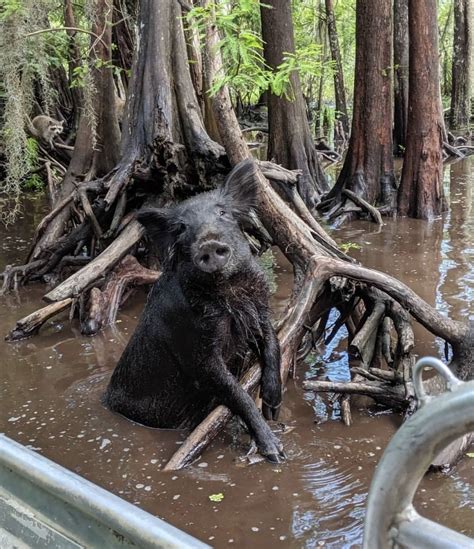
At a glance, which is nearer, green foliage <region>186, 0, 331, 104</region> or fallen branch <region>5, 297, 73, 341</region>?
green foliage <region>186, 0, 331, 104</region>

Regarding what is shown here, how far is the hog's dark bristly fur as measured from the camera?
13.9 feet

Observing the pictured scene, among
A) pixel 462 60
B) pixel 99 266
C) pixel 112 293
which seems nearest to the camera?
pixel 99 266

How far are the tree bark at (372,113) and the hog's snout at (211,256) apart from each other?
25.5 ft

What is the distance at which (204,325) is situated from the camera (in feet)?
14.3

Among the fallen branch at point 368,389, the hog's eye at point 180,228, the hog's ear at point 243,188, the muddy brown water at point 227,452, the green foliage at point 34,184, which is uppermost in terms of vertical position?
the hog's ear at point 243,188

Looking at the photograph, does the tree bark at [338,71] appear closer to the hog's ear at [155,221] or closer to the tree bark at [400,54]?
the tree bark at [400,54]

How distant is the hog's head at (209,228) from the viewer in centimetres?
402

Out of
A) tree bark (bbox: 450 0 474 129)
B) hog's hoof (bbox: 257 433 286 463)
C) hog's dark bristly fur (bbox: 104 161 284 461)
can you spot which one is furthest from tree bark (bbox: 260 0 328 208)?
tree bark (bbox: 450 0 474 129)

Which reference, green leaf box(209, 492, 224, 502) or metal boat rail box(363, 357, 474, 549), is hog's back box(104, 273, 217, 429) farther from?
metal boat rail box(363, 357, 474, 549)

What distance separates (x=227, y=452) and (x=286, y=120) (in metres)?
8.74

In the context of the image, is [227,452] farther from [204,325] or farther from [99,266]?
[99,266]

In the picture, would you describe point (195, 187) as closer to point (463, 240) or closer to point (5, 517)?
point (463, 240)

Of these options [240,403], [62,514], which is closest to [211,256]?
[240,403]

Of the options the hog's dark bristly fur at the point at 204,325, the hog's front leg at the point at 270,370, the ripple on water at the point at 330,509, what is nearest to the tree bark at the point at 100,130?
the hog's dark bristly fur at the point at 204,325
